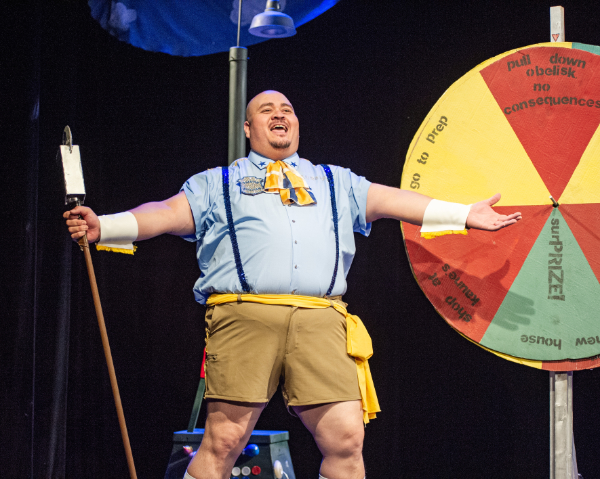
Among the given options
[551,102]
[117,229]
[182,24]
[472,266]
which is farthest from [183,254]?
[551,102]

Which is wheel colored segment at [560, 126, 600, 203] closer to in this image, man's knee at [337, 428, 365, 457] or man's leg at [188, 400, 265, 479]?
man's knee at [337, 428, 365, 457]

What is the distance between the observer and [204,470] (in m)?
2.05

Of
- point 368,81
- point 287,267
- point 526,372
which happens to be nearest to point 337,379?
point 287,267

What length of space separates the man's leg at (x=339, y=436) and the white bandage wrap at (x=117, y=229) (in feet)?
2.57

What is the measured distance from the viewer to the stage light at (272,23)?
8.59 feet

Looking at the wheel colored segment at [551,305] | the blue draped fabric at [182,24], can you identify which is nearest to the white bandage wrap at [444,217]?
the wheel colored segment at [551,305]

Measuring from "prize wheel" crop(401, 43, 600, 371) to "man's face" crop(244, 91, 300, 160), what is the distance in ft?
1.49

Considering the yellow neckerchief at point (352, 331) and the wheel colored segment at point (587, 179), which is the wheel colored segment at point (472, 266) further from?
the yellow neckerchief at point (352, 331)

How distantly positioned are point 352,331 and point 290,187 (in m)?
0.51

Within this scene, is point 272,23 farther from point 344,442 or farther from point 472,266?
point 344,442

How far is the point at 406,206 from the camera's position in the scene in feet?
7.41

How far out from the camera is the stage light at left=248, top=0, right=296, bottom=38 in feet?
8.59

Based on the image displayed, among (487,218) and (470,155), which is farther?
(470,155)

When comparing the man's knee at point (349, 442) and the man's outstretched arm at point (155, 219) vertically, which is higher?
the man's outstretched arm at point (155, 219)
